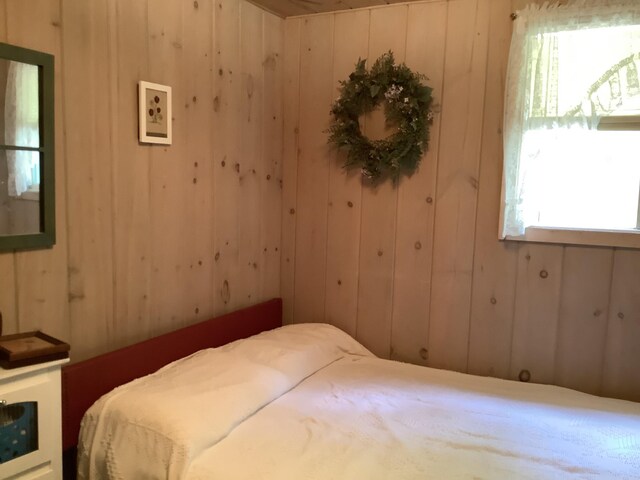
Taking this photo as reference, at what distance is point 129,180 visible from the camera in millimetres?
2043

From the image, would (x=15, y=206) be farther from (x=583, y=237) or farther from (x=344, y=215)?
(x=583, y=237)

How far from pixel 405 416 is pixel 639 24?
1.75 metres

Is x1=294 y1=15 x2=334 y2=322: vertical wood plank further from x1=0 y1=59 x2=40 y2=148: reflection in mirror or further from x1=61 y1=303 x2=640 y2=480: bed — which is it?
x1=0 y1=59 x2=40 y2=148: reflection in mirror

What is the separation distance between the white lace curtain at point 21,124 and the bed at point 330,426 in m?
0.74

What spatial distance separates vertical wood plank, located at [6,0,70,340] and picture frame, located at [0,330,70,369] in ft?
0.42

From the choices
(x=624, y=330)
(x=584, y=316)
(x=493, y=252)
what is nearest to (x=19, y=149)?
(x=493, y=252)

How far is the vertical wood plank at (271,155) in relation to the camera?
9.25ft

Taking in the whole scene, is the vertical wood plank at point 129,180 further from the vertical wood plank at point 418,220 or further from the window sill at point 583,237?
the window sill at point 583,237

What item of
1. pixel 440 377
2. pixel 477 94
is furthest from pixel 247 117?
pixel 440 377

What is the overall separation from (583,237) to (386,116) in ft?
3.47

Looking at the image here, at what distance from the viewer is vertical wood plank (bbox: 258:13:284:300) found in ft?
9.25

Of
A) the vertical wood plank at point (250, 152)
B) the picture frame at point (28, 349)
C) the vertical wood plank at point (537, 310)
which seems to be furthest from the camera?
the vertical wood plank at point (250, 152)

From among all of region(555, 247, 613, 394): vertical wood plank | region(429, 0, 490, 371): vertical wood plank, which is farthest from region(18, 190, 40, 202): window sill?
region(555, 247, 613, 394): vertical wood plank

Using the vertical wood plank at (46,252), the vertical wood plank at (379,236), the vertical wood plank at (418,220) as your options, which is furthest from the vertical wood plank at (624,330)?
the vertical wood plank at (46,252)
